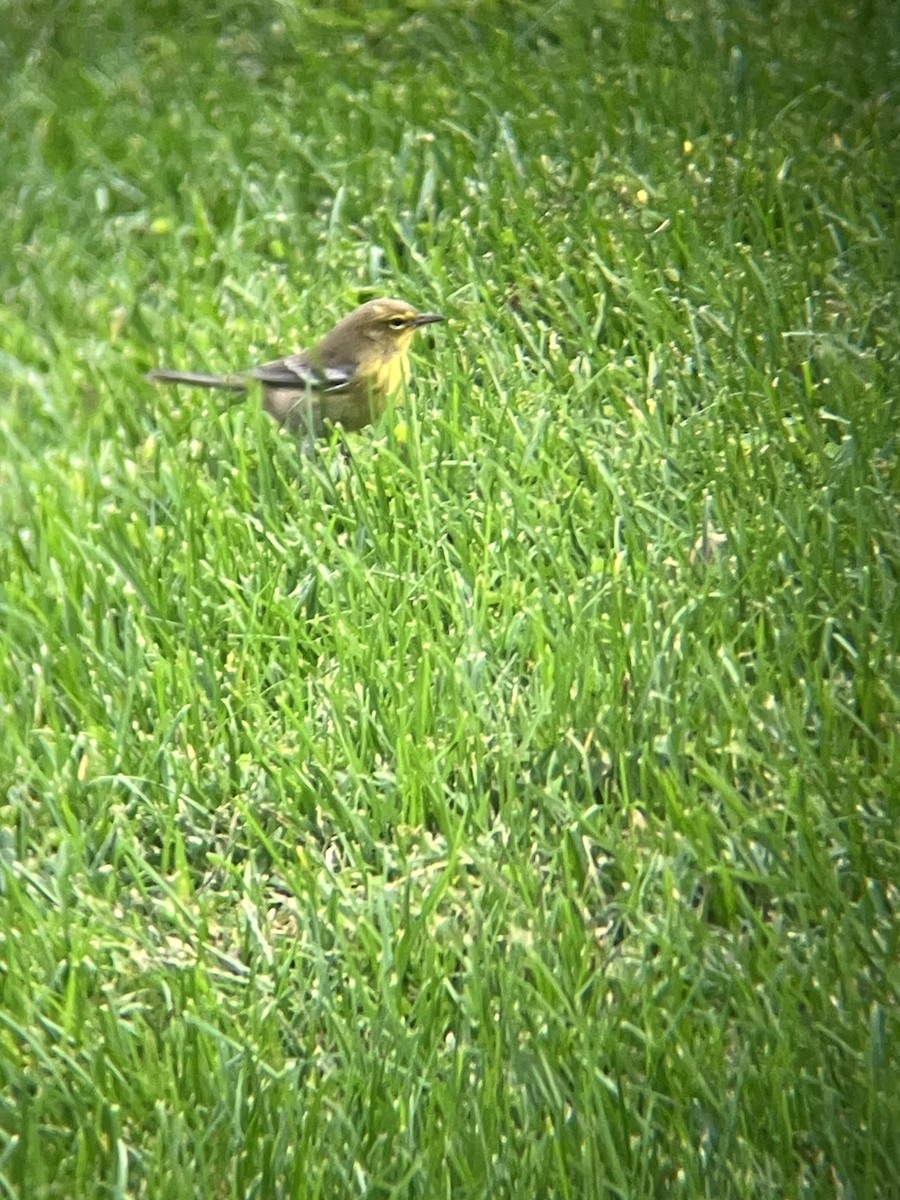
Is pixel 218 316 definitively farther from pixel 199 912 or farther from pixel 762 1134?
pixel 762 1134

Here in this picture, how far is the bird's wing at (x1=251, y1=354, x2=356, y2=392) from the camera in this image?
5.18 meters

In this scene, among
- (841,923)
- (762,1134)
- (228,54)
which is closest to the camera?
(762,1134)

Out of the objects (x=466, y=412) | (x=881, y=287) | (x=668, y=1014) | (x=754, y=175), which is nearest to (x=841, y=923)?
(x=668, y=1014)

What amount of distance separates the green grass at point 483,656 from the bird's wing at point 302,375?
0.17 meters

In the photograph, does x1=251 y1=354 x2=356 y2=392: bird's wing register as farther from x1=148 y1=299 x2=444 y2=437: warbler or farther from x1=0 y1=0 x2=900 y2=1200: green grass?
x1=0 y1=0 x2=900 y2=1200: green grass

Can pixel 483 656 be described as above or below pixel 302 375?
below

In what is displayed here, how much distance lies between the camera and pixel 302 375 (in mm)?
5297

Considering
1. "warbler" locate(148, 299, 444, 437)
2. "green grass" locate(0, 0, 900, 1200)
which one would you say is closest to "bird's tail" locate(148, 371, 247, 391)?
"warbler" locate(148, 299, 444, 437)

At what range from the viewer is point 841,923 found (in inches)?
144

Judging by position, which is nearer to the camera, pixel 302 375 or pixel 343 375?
pixel 343 375

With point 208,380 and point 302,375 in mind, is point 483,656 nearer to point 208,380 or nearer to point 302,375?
point 302,375

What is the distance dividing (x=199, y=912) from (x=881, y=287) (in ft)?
9.74

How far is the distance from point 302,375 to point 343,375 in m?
0.18

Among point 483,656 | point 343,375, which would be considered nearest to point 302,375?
point 343,375
